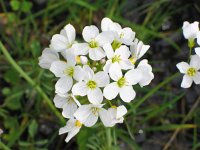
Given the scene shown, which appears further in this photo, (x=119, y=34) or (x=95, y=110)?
(x=119, y=34)

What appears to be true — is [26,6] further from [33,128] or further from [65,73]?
[65,73]

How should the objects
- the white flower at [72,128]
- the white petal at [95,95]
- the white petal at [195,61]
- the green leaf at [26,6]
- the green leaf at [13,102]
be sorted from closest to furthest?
the white petal at [95,95], the white flower at [72,128], the white petal at [195,61], the green leaf at [13,102], the green leaf at [26,6]

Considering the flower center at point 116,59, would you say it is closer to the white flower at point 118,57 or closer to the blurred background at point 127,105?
the white flower at point 118,57

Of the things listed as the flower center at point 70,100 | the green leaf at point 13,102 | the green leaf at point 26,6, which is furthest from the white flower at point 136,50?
the green leaf at point 26,6

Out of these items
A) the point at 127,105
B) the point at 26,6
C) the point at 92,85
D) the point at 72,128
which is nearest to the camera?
the point at 92,85

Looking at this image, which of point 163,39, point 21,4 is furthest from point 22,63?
point 163,39

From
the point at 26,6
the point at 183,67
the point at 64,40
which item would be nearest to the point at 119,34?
the point at 64,40
